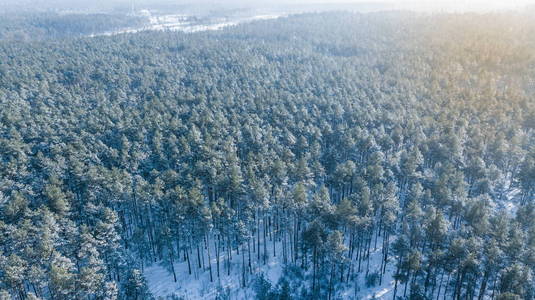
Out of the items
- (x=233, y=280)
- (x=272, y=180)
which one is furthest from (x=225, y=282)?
(x=272, y=180)

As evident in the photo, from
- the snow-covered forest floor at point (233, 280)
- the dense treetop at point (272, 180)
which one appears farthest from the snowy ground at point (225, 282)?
the dense treetop at point (272, 180)

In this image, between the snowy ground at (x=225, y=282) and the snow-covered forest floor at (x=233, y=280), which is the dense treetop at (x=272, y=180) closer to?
the snow-covered forest floor at (x=233, y=280)

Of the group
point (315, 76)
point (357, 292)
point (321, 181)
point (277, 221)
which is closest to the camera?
point (357, 292)

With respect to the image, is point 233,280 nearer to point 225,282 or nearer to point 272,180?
point 225,282

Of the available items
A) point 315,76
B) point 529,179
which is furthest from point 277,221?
point 315,76

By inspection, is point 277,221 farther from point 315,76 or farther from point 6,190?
point 315,76

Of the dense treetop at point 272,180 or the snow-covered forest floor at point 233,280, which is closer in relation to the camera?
the dense treetop at point 272,180

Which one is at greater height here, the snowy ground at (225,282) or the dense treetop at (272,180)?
the dense treetop at (272,180)

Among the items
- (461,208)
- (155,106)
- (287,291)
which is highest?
(155,106)

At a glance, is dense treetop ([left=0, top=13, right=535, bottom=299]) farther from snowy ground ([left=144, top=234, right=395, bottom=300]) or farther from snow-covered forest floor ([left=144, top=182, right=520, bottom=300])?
snowy ground ([left=144, top=234, right=395, bottom=300])

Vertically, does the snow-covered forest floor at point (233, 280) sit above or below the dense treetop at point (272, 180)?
below

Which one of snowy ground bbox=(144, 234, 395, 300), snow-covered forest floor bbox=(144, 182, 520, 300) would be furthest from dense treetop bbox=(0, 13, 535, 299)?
snowy ground bbox=(144, 234, 395, 300)
